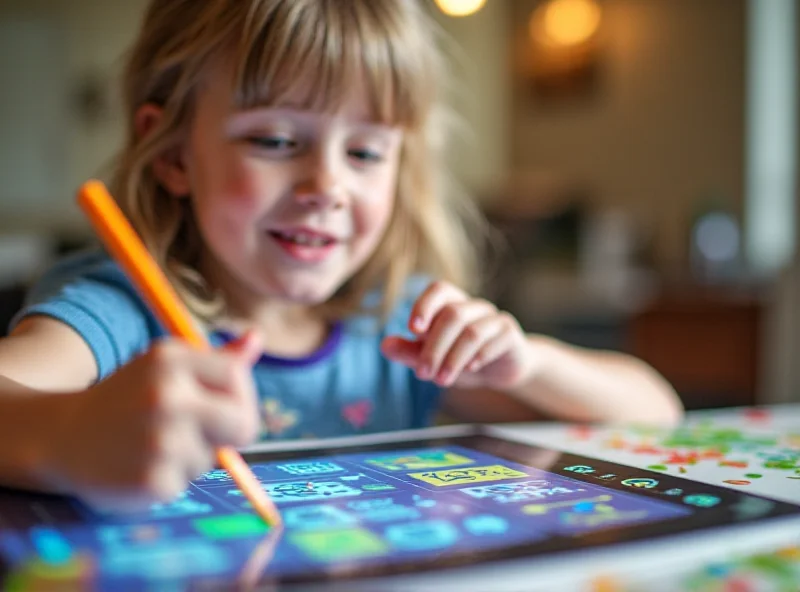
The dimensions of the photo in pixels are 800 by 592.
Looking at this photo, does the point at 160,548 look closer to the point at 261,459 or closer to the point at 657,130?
the point at 261,459

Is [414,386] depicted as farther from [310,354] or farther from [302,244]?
[302,244]

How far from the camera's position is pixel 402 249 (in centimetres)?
109

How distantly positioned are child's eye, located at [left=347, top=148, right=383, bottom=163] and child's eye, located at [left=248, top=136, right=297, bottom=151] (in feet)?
0.19

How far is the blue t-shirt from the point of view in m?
0.74

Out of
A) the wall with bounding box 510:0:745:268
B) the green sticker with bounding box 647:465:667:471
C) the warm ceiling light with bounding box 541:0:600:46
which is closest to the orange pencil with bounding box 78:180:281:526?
the green sticker with bounding box 647:465:667:471

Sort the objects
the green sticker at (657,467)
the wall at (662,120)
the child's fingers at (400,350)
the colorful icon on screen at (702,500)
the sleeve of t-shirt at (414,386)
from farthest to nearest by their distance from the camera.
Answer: the wall at (662,120) → the sleeve of t-shirt at (414,386) → the child's fingers at (400,350) → the green sticker at (657,467) → the colorful icon on screen at (702,500)

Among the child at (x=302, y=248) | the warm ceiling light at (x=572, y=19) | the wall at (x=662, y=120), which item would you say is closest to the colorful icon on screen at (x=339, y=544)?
the child at (x=302, y=248)

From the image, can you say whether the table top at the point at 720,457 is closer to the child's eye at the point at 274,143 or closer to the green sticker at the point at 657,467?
the green sticker at the point at 657,467

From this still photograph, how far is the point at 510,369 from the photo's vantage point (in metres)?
0.82

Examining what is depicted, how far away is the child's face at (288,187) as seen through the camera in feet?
2.62

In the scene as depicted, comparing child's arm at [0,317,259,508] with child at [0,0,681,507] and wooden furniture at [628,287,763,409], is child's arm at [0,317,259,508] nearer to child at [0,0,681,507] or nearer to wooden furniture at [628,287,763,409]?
child at [0,0,681,507]

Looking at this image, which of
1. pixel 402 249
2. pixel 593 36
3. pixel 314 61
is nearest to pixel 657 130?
pixel 593 36

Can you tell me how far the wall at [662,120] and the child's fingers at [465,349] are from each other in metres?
3.10

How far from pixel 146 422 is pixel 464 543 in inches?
6.0
